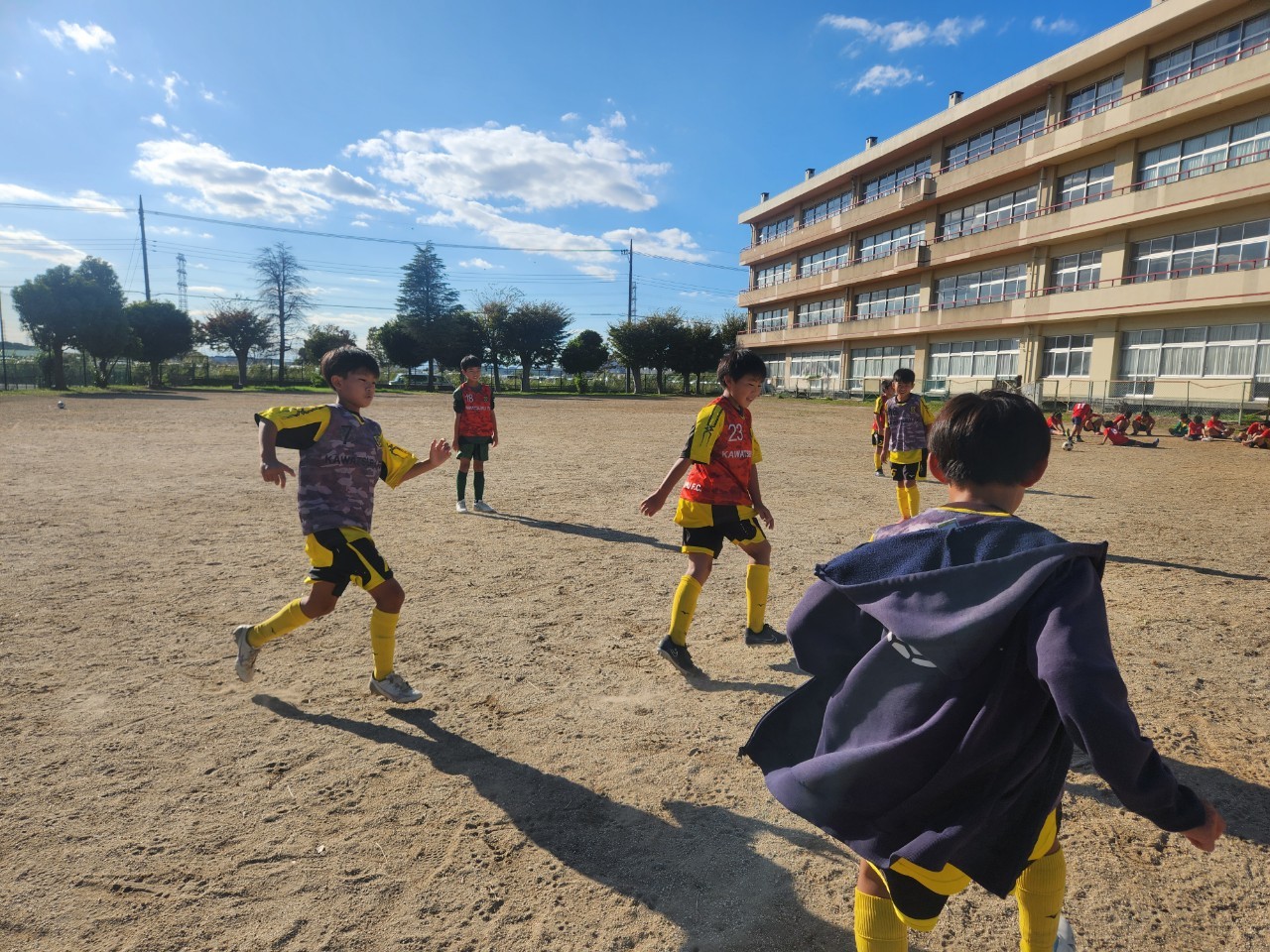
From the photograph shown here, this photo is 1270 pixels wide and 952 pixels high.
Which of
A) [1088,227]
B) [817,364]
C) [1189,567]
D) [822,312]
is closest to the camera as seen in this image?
[1189,567]

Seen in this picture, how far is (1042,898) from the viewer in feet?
6.20

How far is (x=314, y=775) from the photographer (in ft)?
10.1

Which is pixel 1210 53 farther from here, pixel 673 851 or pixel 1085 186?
pixel 673 851

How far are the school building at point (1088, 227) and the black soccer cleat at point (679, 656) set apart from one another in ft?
98.5

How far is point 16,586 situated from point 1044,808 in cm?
700

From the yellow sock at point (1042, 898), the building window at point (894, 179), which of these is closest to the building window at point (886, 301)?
the building window at point (894, 179)

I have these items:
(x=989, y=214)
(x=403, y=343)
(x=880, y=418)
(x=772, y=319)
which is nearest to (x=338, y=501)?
(x=880, y=418)

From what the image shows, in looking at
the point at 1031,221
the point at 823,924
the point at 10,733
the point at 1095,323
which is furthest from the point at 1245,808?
the point at 1031,221

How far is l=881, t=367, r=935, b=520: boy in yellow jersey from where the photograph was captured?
8.50m

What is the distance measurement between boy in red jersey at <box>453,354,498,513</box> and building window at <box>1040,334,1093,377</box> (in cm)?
3259

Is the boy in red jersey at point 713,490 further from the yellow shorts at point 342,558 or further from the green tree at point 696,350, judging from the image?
the green tree at point 696,350

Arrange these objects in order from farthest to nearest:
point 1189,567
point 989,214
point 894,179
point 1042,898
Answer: point 894,179
point 989,214
point 1189,567
point 1042,898

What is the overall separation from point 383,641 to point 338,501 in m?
0.78

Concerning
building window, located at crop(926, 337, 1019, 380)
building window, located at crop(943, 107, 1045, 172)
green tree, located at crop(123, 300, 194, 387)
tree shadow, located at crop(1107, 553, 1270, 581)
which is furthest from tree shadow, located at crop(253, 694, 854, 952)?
green tree, located at crop(123, 300, 194, 387)
